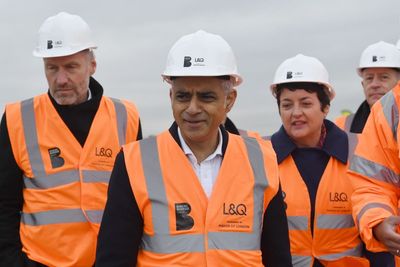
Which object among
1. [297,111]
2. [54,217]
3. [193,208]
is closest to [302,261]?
→ [297,111]

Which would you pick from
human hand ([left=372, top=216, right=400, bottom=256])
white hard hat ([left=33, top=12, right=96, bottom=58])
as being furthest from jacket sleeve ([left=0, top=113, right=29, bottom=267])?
human hand ([left=372, top=216, right=400, bottom=256])

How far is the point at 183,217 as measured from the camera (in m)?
3.76

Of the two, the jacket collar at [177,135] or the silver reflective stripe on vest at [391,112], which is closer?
the jacket collar at [177,135]

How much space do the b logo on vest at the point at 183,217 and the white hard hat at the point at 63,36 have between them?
2.09 meters

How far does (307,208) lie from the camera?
5371 millimetres

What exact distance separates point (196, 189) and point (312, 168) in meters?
1.91

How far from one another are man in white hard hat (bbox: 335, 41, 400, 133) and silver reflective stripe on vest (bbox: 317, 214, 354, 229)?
2.54 metres

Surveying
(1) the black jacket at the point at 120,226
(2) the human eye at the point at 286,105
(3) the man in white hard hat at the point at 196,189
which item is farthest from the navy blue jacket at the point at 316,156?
(1) the black jacket at the point at 120,226

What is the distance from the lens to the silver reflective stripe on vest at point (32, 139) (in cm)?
529

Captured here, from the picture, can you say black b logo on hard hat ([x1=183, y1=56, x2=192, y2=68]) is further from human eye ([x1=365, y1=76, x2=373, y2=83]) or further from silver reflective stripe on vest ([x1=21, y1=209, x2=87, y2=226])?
human eye ([x1=365, y1=76, x2=373, y2=83])

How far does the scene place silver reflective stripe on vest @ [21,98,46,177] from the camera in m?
5.29

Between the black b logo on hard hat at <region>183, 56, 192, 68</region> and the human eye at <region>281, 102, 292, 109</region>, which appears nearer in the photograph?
the black b logo on hard hat at <region>183, 56, 192, 68</region>

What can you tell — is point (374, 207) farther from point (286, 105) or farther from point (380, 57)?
point (380, 57)

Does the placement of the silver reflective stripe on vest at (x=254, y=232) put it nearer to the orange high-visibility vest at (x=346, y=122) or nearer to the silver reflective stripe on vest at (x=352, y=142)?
the silver reflective stripe on vest at (x=352, y=142)
